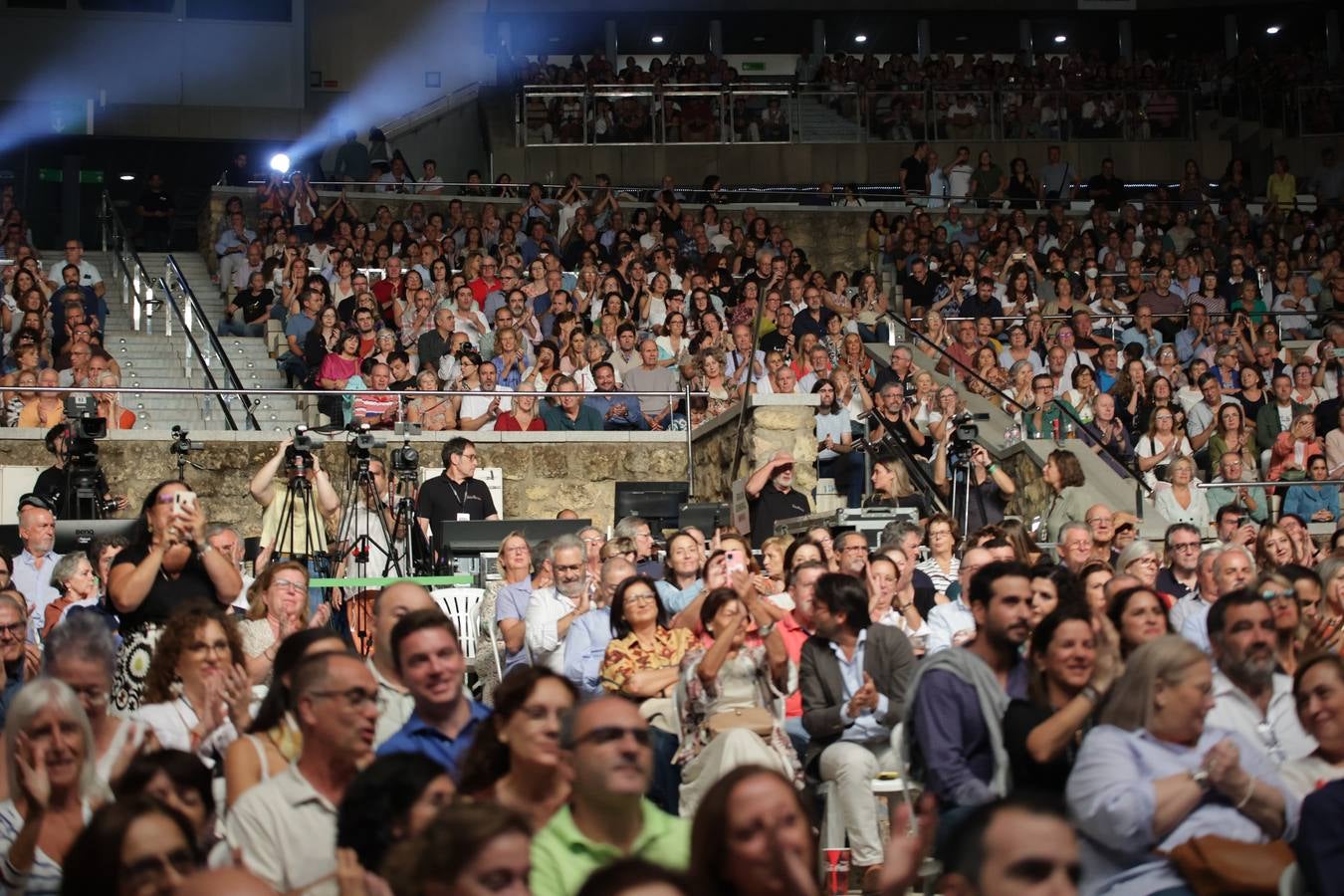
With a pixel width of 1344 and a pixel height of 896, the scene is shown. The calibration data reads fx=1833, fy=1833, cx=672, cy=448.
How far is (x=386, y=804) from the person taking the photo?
13.9ft

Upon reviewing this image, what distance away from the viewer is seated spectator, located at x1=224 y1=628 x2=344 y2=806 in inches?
197

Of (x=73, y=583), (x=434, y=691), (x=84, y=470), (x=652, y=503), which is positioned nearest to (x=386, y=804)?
(x=434, y=691)

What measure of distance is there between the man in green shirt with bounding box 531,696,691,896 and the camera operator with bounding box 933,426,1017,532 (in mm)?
8245

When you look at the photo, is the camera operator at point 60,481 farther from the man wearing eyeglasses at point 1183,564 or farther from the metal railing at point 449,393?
the man wearing eyeglasses at point 1183,564

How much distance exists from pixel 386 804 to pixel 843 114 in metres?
21.6

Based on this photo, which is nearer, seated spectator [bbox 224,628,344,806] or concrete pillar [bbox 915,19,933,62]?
seated spectator [bbox 224,628,344,806]

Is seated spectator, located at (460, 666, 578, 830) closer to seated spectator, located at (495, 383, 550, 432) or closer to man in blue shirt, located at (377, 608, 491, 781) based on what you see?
man in blue shirt, located at (377, 608, 491, 781)

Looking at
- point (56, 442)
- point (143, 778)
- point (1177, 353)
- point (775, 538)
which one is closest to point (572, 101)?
point (1177, 353)

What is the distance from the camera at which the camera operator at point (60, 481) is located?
12.0 meters

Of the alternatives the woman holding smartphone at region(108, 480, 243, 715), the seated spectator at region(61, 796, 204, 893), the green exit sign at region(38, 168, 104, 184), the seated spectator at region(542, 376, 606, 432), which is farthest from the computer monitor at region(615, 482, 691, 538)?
the green exit sign at region(38, 168, 104, 184)

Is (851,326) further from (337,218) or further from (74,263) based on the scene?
(74,263)

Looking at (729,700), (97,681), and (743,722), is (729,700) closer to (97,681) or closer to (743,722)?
(743,722)

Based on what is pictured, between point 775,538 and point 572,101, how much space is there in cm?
1506

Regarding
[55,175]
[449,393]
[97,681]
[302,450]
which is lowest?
[97,681]
